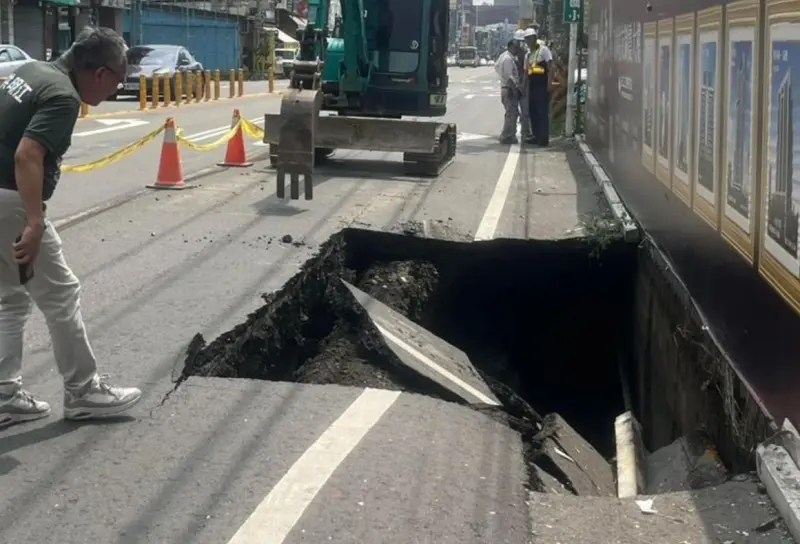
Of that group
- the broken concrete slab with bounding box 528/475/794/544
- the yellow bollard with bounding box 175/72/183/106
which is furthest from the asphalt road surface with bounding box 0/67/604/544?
the yellow bollard with bounding box 175/72/183/106

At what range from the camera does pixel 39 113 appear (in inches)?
189

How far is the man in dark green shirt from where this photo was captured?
4781 mm

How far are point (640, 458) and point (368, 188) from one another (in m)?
7.33

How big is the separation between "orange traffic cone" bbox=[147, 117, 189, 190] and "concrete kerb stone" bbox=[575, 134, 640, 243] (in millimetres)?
4987

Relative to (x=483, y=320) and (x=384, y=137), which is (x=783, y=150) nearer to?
(x=483, y=320)

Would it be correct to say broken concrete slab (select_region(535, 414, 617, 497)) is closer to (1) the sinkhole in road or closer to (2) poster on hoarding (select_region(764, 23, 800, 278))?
(1) the sinkhole in road

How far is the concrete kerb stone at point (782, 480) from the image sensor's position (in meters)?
4.08

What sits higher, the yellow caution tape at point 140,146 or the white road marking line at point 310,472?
the yellow caution tape at point 140,146

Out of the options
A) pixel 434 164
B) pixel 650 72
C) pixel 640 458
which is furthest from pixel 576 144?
pixel 640 458

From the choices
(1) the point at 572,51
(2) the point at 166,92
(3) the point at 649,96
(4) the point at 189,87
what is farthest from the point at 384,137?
(4) the point at 189,87

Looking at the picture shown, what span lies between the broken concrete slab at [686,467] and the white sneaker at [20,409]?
127 inches

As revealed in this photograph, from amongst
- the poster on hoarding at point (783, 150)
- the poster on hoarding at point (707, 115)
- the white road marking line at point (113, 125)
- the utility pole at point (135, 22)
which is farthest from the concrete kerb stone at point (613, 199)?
the utility pole at point (135, 22)

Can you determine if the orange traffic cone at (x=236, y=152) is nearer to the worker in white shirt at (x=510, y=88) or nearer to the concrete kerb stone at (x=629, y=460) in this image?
the worker in white shirt at (x=510, y=88)

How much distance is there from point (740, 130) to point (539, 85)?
14927 mm
